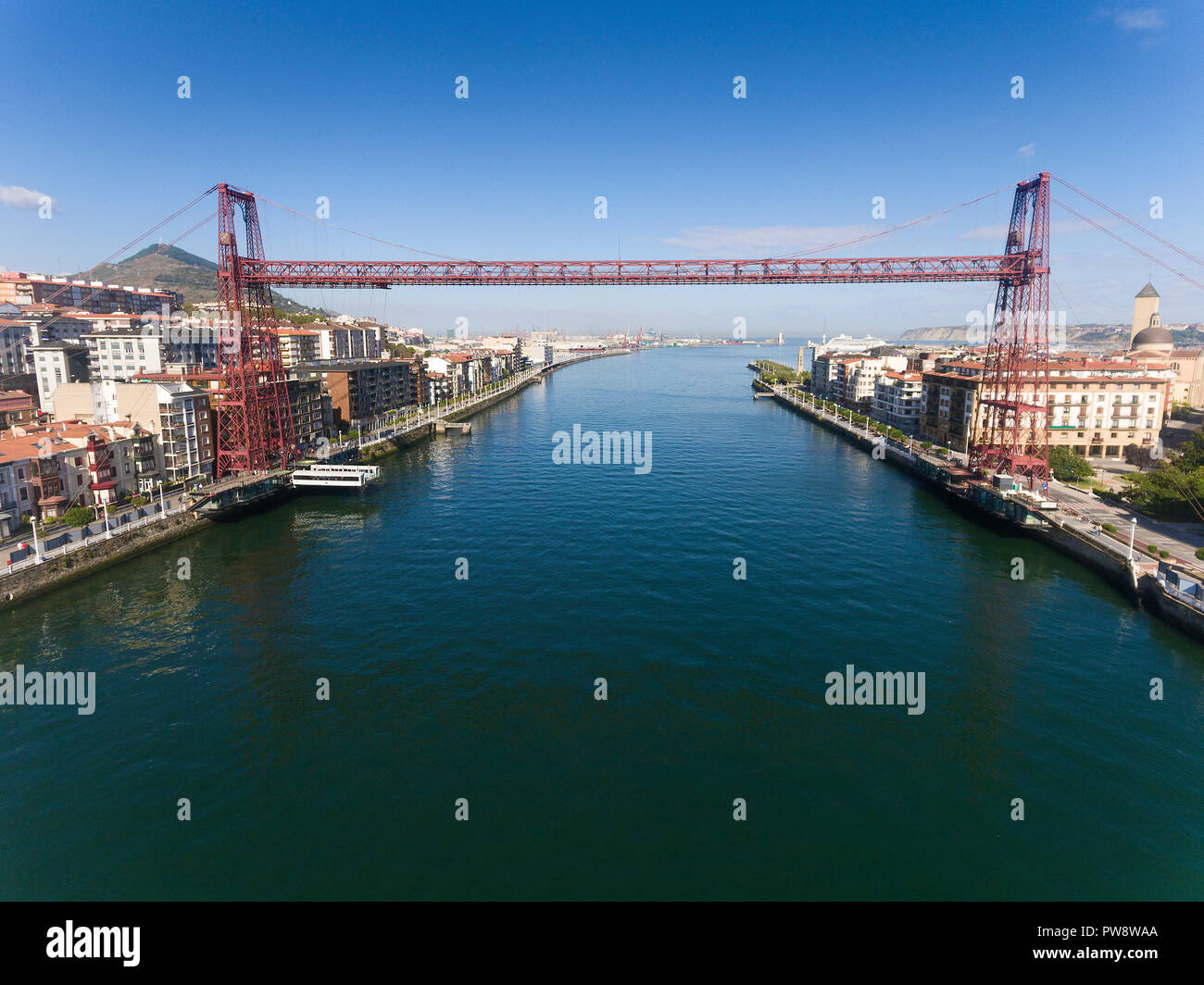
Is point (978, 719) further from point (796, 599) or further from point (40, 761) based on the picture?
point (40, 761)

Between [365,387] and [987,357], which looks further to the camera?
[365,387]

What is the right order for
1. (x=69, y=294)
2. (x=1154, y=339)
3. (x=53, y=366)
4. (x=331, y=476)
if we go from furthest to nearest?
(x=69, y=294) → (x=1154, y=339) → (x=53, y=366) → (x=331, y=476)

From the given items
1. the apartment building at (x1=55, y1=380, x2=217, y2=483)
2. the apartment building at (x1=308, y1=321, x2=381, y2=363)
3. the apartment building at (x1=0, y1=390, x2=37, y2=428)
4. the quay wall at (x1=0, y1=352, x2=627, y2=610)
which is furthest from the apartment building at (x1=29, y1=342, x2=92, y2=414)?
the apartment building at (x1=308, y1=321, x2=381, y2=363)

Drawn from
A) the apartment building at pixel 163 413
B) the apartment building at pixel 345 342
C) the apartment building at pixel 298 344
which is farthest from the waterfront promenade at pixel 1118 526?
the apartment building at pixel 345 342

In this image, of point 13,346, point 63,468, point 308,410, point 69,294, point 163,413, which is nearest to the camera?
point 63,468

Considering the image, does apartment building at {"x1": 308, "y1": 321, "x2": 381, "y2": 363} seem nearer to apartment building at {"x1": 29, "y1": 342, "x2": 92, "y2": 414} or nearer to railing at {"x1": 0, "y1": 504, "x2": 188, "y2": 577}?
apartment building at {"x1": 29, "y1": 342, "x2": 92, "y2": 414}

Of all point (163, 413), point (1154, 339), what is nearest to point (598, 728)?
point (163, 413)

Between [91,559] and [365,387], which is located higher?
[365,387]

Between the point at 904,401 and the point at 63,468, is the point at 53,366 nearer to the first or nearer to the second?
the point at 63,468
